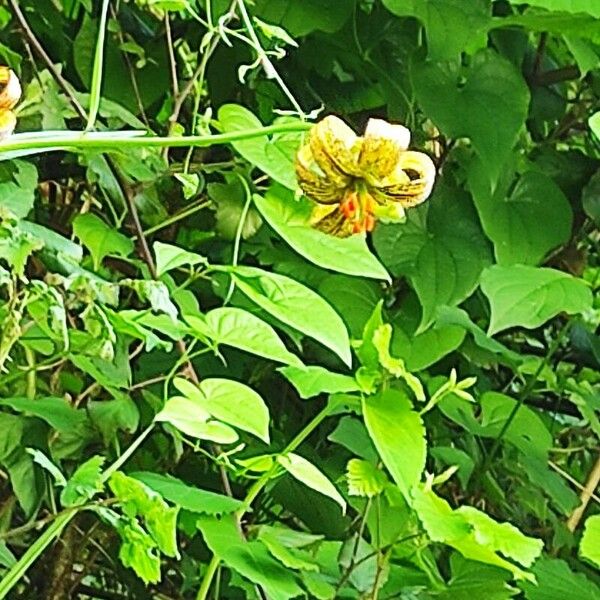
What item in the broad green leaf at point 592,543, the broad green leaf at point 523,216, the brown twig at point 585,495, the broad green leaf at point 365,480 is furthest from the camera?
the brown twig at point 585,495

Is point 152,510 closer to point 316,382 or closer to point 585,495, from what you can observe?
point 316,382

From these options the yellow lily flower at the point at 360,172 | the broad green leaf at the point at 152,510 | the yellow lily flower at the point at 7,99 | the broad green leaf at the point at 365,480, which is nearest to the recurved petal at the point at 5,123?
the yellow lily flower at the point at 7,99

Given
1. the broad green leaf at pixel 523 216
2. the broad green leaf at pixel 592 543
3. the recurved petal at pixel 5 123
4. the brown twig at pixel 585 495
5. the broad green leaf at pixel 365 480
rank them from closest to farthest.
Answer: the recurved petal at pixel 5 123, the broad green leaf at pixel 365 480, the broad green leaf at pixel 592 543, the broad green leaf at pixel 523 216, the brown twig at pixel 585 495

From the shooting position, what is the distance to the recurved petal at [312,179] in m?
0.38

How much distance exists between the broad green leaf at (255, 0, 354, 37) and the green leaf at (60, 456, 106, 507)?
36cm

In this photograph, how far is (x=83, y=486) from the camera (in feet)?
1.59

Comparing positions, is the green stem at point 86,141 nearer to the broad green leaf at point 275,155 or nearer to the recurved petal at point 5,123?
the recurved petal at point 5,123

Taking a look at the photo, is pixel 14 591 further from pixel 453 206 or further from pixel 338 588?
pixel 453 206

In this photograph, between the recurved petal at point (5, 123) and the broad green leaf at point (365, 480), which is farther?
the broad green leaf at point (365, 480)

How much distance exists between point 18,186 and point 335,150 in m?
0.29

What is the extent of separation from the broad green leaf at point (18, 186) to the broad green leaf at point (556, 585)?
15.8 inches

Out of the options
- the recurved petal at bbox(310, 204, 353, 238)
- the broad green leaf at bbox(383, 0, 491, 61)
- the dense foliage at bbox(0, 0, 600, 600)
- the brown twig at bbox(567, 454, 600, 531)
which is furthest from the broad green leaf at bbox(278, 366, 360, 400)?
the brown twig at bbox(567, 454, 600, 531)

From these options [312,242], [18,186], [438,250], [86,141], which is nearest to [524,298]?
[438,250]

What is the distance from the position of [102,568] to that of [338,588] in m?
0.30
